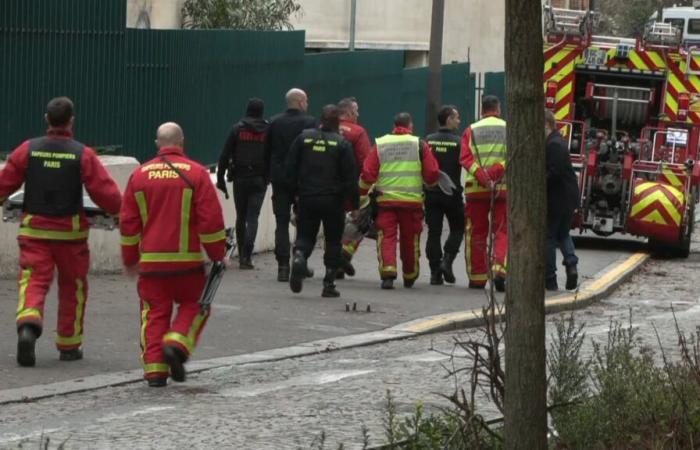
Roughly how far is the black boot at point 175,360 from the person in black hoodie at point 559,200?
696 cm

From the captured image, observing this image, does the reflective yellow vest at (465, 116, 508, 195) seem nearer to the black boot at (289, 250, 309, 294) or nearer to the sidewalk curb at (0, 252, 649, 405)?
the sidewalk curb at (0, 252, 649, 405)

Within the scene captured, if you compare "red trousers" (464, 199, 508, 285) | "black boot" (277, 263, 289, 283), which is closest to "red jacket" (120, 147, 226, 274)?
"red trousers" (464, 199, 508, 285)

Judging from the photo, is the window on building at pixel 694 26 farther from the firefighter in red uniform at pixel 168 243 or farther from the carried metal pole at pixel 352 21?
the firefighter in red uniform at pixel 168 243

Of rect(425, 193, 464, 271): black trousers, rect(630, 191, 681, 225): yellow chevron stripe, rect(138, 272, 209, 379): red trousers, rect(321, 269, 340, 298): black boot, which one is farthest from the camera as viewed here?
rect(630, 191, 681, 225): yellow chevron stripe

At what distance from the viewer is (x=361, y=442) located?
→ 26.5 ft

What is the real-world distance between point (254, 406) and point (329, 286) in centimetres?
592

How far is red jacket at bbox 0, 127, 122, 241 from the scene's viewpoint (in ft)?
35.0

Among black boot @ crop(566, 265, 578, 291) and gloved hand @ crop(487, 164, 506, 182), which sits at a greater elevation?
gloved hand @ crop(487, 164, 506, 182)

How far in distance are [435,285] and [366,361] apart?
534 centimetres

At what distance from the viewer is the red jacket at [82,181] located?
1068cm

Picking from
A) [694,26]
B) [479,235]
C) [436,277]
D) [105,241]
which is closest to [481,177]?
[479,235]

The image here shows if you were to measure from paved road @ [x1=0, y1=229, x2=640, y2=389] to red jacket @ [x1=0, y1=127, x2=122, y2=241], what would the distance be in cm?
84

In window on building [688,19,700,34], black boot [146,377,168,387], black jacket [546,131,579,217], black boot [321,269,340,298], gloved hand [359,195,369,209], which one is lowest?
black boot [321,269,340,298]

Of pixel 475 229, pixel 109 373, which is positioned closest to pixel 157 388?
pixel 109 373
